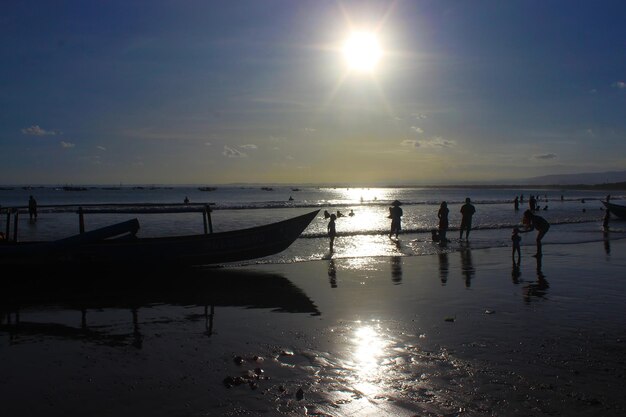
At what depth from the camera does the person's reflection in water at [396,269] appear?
545 inches

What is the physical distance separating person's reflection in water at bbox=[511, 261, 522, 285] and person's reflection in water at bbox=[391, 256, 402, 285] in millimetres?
2954

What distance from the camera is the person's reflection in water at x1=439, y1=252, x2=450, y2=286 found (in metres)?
13.8

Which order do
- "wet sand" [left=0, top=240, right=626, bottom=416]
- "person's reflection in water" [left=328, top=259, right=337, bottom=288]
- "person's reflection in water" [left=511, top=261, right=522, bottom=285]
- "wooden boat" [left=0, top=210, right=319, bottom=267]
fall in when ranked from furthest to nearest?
"wooden boat" [left=0, top=210, right=319, bottom=267], "person's reflection in water" [left=328, top=259, right=337, bottom=288], "person's reflection in water" [left=511, top=261, right=522, bottom=285], "wet sand" [left=0, top=240, right=626, bottom=416]

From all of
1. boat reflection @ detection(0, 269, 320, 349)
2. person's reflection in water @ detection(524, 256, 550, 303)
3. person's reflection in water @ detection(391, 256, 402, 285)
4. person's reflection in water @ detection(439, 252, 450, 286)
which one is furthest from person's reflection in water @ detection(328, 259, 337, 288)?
person's reflection in water @ detection(524, 256, 550, 303)

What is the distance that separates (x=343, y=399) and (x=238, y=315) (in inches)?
184

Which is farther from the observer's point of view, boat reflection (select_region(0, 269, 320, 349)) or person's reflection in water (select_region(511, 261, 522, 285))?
person's reflection in water (select_region(511, 261, 522, 285))

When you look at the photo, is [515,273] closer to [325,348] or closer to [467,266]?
[467,266]

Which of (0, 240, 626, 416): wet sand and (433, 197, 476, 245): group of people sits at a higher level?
(433, 197, 476, 245): group of people

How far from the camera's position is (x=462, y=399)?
5.83m

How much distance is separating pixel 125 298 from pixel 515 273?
10446 millimetres

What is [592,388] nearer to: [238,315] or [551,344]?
[551,344]

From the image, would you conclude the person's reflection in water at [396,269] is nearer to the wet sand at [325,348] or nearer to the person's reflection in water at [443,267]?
the wet sand at [325,348]

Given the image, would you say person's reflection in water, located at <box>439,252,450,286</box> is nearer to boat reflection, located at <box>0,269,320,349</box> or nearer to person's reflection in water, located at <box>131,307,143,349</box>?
boat reflection, located at <box>0,269,320,349</box>

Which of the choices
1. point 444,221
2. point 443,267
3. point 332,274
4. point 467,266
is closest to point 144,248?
point 332,274
